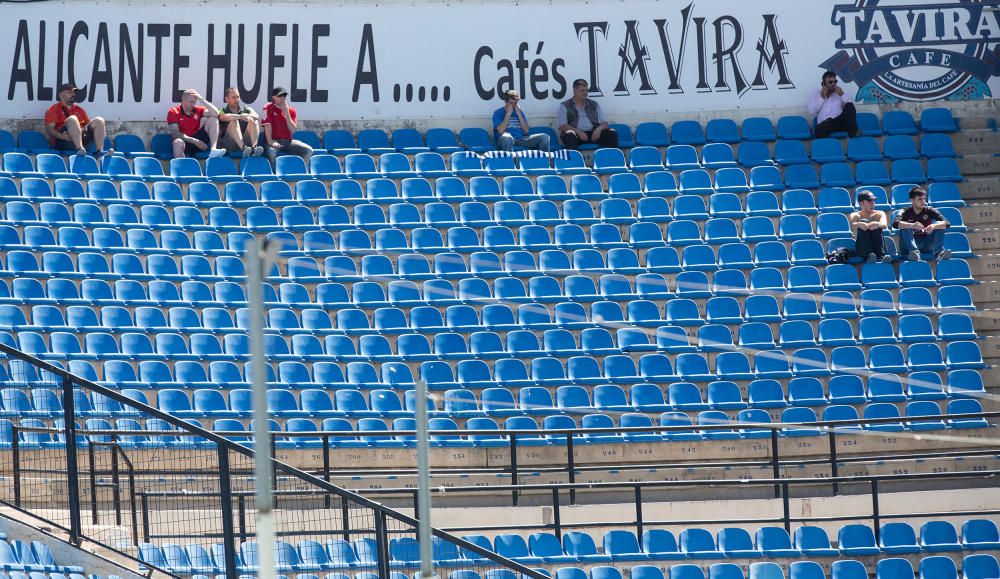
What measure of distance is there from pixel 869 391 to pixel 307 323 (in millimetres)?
5697

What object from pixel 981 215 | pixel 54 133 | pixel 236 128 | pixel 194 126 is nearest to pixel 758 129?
pixel 981 215

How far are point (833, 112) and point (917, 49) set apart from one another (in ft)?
6.27

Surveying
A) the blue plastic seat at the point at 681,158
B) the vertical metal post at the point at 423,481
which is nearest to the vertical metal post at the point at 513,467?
the vertical metal post at the point at 423,481

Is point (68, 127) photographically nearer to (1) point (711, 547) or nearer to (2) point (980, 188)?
(1) point (711, 547)

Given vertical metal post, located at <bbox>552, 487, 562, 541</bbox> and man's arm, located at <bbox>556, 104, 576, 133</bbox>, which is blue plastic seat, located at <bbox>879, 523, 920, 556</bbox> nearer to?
vertical metal post, located at <bbox>552, 487, 562, 541</bbox>

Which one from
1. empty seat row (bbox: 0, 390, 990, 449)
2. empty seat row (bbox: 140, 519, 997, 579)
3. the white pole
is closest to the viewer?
the white pole

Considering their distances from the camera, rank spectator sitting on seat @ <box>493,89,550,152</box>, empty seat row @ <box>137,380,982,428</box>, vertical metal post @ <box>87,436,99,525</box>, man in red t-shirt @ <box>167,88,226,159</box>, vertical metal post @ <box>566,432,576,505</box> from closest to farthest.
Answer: vertical metal post @ <box>87,436,99,525</box>, vertical metal post @ <box>566,432,576,505</box>, empty seat row @ <box>137,380,982,428</box>, man in red t-shirt @ <box>167,88,226,159</box>, spectator sitting on seat @ <box>493,89,550,152</box>

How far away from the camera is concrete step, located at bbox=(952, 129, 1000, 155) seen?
1903cm

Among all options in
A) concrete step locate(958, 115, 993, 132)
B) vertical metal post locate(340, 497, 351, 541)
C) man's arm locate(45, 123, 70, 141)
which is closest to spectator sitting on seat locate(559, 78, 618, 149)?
concrete step locate(958, 115, 993, 132)

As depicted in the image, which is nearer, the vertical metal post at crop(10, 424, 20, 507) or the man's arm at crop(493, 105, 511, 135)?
the vertical metal post at crop(10, 424, 20, 507)

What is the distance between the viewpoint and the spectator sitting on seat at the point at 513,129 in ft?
61.3

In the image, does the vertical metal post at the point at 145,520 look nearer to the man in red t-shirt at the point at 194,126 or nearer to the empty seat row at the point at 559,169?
the empty seat row at the point at 559,169

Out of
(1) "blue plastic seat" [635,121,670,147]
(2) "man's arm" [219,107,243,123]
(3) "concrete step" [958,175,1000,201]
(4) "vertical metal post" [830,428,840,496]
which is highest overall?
(2) "man's arm" [219,107,243,123]

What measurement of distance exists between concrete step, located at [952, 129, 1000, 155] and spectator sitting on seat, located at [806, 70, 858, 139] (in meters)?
1.31
